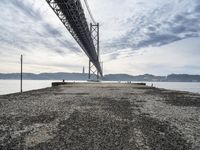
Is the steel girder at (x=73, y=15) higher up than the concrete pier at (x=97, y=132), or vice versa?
the steel girder at (x=73, y=15)

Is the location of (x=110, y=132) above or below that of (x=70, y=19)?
below

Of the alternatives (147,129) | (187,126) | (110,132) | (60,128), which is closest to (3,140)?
(60,128)

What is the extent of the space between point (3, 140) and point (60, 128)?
6.39 ft

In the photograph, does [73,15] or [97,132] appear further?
[73,15]

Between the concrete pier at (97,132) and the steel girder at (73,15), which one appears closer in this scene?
the concrete pier at (97,132)

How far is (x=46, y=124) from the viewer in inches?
336

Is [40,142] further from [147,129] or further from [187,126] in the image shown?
[187,126]

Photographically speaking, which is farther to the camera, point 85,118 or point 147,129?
point 85,118

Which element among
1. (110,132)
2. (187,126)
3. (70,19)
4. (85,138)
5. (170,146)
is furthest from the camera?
(70,19)

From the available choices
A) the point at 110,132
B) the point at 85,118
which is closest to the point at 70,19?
the point at 85,118

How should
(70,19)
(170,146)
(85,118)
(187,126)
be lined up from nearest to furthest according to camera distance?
(170,146), (187,126), (85,118), (70,19)

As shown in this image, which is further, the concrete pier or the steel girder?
the steel girder

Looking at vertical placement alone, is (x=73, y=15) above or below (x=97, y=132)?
above

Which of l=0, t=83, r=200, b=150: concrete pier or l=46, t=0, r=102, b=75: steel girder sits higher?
l=46, t=0, r=102, b=75: steel girder
